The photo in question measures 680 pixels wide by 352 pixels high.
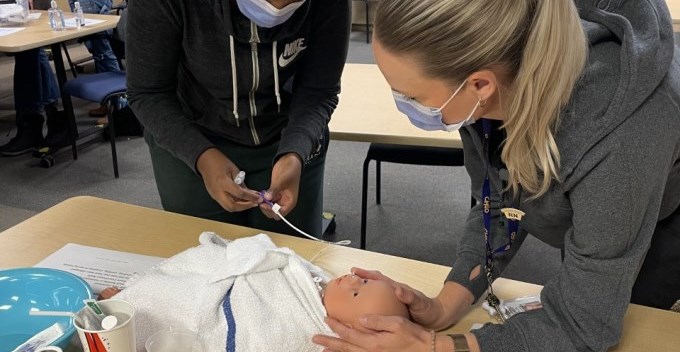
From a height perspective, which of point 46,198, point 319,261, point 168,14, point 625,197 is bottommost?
point 46,198

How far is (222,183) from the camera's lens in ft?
5.05

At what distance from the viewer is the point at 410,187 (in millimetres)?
3590

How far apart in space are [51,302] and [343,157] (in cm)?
285

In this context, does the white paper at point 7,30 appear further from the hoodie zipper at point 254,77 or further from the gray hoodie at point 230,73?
the hoodie zipper at point 254,77

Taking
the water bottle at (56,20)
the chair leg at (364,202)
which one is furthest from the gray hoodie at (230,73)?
the water bottle at (56,20)

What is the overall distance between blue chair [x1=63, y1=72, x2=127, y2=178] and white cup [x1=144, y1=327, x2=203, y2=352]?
2.78 m

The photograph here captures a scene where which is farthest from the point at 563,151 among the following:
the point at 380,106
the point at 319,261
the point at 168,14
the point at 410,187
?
the point at 410,187

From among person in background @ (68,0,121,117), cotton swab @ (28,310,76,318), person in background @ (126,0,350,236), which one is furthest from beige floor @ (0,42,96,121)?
cotton swab @ (28,310,76,318)

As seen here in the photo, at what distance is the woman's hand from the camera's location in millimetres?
1560

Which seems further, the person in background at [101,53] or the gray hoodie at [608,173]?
the person in background at [101,53]

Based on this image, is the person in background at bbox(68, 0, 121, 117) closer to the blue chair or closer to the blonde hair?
the blue chair

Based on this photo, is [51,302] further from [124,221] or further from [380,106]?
[380,106]

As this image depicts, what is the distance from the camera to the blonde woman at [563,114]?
923mm

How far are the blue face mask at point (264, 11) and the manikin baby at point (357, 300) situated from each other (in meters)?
0.65
